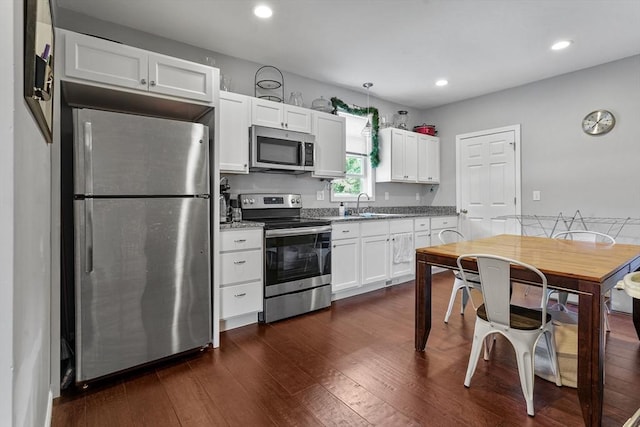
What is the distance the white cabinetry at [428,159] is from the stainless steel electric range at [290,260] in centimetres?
244

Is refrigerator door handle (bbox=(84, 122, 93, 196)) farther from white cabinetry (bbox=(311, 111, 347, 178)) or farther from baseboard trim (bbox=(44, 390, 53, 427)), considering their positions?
white cabinetry (bbox=(311, 111, 347, 178))

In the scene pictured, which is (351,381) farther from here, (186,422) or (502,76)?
(502,76)

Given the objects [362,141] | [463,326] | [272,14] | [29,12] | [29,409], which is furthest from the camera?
[362,141]

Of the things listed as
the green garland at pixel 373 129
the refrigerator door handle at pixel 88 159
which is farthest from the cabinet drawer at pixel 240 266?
the green garland at pixel 373 129

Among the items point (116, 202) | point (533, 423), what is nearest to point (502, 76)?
point (533, 423)

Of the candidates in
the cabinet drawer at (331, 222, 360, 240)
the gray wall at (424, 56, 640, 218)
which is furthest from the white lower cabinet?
the gray wall at (424, 56, 640, 218)

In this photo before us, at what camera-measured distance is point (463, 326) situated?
2904 mm

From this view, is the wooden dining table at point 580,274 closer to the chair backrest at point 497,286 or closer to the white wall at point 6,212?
the chair backrest at point 497,286

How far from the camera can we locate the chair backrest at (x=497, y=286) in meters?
1.77

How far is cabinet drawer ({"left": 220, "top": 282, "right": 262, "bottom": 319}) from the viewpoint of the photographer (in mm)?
2756

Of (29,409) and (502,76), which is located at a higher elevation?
(502,76)

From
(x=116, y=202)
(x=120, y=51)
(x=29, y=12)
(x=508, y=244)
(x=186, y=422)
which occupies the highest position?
(x=120, y=51)

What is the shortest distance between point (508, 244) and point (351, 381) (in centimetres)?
170

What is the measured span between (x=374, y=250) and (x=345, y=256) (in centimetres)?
48
